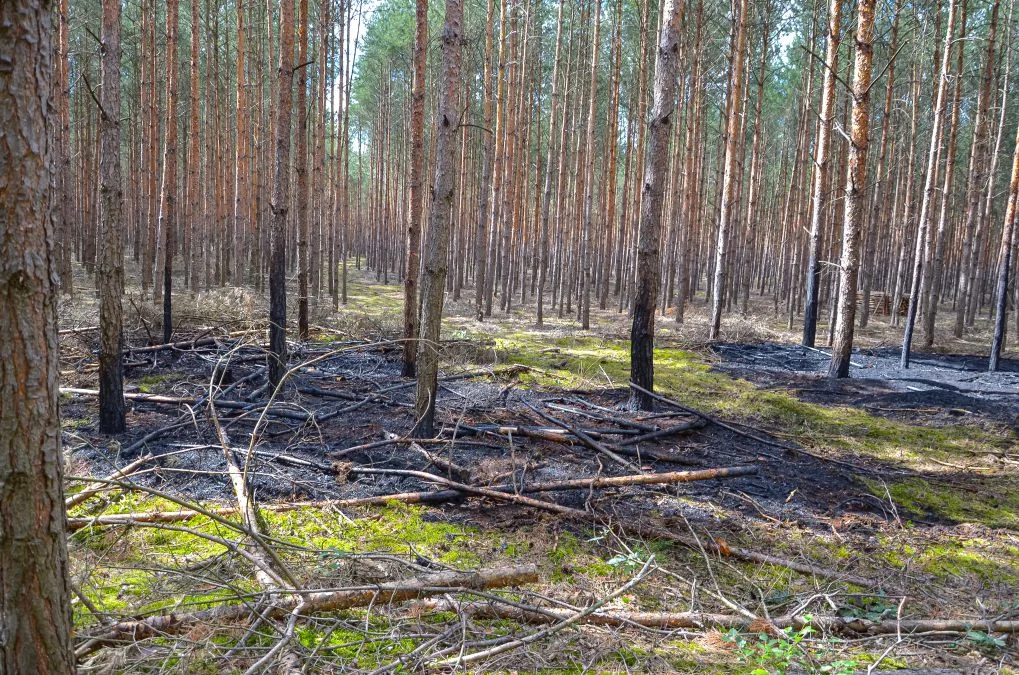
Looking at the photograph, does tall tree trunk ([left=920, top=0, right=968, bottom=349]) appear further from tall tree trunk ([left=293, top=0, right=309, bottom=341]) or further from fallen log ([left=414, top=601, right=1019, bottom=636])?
tall tree trunk ([left=293, top=0, right=309, bottom=341])

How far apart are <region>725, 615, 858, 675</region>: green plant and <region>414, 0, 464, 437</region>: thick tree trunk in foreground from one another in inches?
112

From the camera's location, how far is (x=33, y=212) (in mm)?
1498

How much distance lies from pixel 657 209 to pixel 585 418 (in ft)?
7.22

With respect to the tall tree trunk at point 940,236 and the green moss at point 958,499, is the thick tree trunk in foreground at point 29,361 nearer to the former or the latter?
the green moss at point 958,499

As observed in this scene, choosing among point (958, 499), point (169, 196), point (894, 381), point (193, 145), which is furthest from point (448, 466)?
point (193, 145)

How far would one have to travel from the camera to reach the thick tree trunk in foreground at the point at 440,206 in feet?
15.7

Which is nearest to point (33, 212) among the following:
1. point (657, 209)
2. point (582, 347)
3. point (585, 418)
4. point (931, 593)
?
point (931, 593)

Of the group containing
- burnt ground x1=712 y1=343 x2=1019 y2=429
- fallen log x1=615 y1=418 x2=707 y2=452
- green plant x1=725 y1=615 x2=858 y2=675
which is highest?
burnt ground x1=712 y1=343 x2=1019 y2=429

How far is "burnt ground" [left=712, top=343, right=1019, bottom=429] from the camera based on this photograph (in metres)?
7.35

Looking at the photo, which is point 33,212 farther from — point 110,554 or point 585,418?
point 585,418

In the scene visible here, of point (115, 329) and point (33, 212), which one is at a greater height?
point (33, 212)

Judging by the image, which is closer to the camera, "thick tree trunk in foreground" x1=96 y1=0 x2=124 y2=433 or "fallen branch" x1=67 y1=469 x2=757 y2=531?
"fallen branch" x1=67 y1=469 x2=757 y2=531

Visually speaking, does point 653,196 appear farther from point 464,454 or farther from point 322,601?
point 322,601

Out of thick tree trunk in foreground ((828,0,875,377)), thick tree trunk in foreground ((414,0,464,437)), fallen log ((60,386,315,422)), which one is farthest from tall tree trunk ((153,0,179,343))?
thick tree trunk in foreground ((828,0,875,377))
